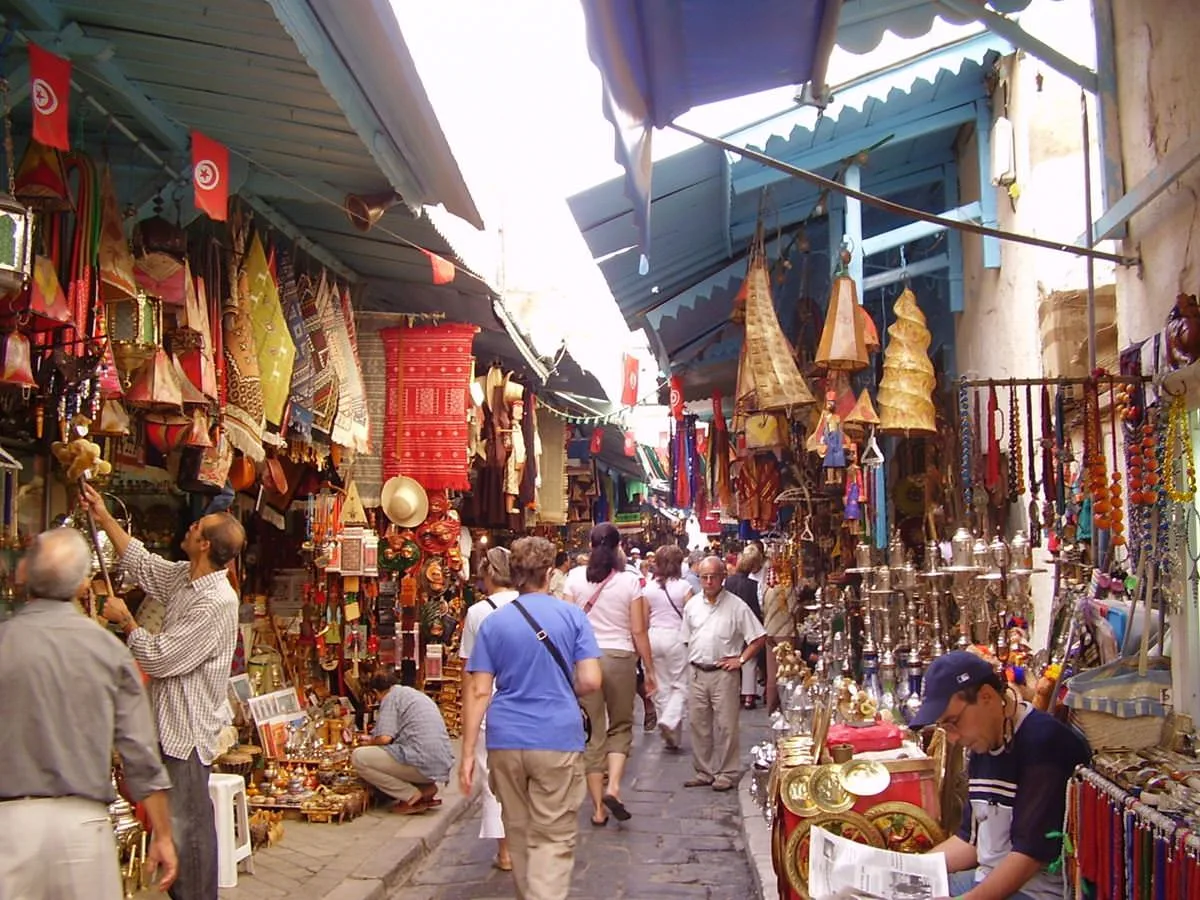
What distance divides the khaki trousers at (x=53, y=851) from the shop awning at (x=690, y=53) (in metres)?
2.51

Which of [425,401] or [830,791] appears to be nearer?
[830,791]

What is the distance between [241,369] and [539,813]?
275cm

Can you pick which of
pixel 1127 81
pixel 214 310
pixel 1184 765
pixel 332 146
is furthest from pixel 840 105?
pixel 1184 765

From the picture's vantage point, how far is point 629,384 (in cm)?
1773

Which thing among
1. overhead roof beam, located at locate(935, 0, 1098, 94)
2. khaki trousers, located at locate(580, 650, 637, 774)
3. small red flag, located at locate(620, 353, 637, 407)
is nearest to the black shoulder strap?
khaki trousers, located at locate(580, 650, 637, 774)

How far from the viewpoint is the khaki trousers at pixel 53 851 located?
130 inches

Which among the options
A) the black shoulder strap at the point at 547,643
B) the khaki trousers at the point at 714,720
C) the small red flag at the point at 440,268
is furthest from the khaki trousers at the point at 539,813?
the khaki trousers at the point at 714,720

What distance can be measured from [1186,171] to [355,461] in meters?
6.77

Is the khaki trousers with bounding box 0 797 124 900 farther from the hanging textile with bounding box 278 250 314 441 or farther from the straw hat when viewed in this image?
the straw hat

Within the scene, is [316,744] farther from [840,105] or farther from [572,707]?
[840,105]

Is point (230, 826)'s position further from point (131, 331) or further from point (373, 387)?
point (373, 387)

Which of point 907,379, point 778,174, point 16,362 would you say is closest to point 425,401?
point 778,174

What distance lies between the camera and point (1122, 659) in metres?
4.37

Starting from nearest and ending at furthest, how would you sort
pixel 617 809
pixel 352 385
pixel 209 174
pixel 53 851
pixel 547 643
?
pixel 53 851
pixel 209 174
pixel 547 643
pixel 617 809
pixel 352 385
